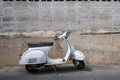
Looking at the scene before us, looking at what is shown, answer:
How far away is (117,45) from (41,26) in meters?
2.56

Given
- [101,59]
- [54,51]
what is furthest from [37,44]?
[101,59]

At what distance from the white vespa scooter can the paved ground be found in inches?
8.8

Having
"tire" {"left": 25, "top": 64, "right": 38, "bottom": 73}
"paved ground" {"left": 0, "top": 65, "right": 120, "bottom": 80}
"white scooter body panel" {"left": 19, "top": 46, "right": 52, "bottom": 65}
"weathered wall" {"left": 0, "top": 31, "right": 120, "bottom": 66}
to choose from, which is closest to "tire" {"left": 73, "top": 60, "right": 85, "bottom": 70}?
"paved ground" {"left": 0, "top": 65, "right": 120, "bottom": 80}

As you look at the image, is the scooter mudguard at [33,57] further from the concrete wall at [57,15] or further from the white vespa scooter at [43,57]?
the concrete wall at [57,15]

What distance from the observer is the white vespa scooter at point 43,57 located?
9938 mm

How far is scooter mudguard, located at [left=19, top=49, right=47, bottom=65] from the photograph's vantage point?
32.6 feet

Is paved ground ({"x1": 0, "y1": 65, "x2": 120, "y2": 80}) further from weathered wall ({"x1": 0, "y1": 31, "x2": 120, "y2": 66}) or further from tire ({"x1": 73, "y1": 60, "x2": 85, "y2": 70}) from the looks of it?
weathered wall ({"x1": 0, "y1": 31, "x2": 120, "y2": 66})

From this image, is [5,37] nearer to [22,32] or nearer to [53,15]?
[22,32]

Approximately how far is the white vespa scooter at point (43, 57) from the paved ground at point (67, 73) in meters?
0.22

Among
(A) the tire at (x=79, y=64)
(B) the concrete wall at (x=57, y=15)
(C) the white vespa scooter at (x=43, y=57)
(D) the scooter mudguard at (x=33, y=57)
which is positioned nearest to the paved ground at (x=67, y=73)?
(A) the tire at (x=79, y=64)

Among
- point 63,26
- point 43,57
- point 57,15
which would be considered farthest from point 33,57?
point 57,15

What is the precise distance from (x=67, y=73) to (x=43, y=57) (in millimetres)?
848

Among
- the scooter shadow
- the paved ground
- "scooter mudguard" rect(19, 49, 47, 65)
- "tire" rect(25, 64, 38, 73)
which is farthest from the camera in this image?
the scooter shadow

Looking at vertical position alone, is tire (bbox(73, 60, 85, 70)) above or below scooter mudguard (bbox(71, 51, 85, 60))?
below
